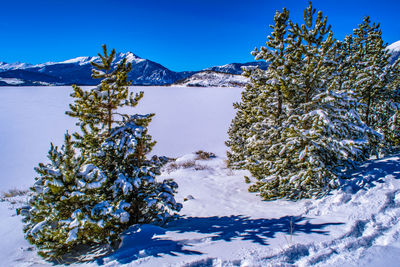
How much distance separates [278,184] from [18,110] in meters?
51.2

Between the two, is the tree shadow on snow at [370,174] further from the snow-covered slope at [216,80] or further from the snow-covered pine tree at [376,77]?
the snow-covered slope at [216,80]

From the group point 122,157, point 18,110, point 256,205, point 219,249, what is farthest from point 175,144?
point 18,110

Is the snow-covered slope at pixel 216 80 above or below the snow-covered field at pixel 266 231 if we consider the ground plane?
above

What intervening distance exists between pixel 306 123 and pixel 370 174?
7.39ft

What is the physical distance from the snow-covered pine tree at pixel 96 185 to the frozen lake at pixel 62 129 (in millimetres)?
13639

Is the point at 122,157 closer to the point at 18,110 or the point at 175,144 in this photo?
the point at 175,144

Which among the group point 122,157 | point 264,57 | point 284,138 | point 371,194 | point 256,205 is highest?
point 264,57

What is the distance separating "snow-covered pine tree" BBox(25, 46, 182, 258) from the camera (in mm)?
4508

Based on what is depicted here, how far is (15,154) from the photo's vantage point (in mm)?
22078

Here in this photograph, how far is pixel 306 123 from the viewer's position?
7.18m

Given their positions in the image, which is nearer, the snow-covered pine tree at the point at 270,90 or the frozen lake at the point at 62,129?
the snow-covered pine tree at the point at 270,90

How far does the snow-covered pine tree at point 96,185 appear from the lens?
4508mm

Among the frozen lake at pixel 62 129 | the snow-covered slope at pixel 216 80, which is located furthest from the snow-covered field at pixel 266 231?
the snow-covered slope at pixel 216 80

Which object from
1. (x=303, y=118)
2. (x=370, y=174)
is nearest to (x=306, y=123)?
(x=303, y=118)
